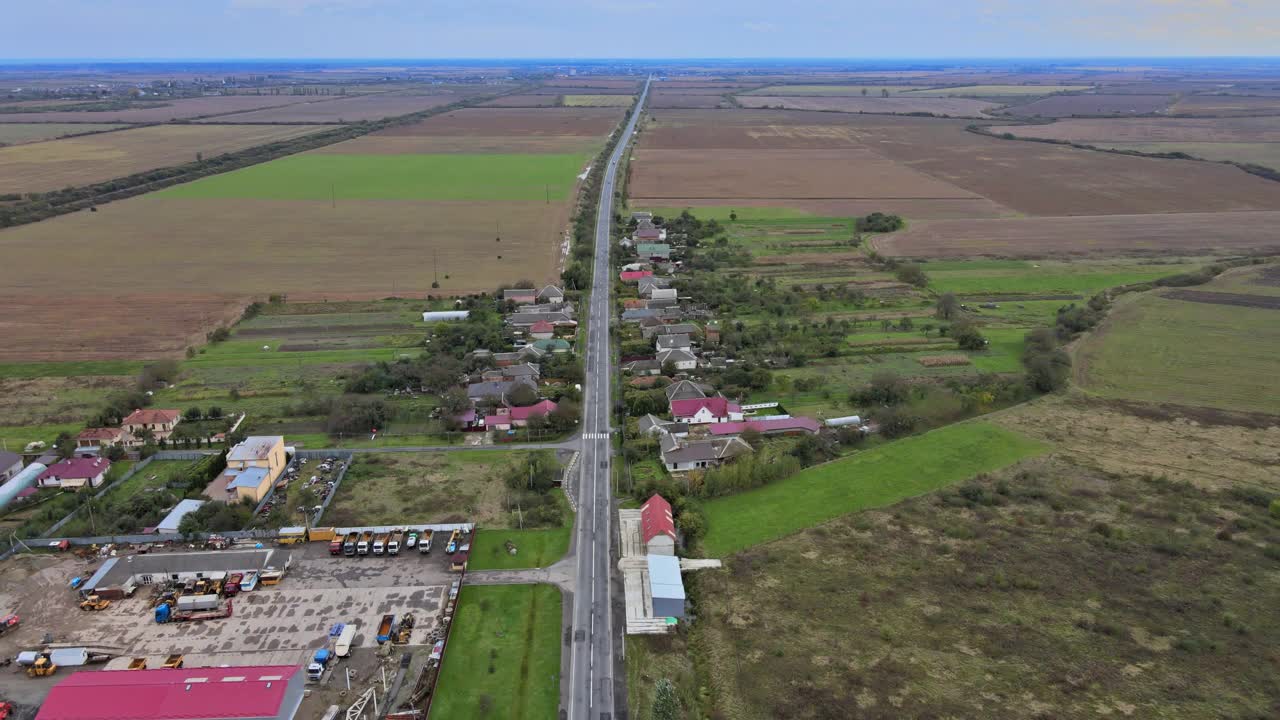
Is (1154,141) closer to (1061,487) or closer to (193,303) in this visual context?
(1061,487)

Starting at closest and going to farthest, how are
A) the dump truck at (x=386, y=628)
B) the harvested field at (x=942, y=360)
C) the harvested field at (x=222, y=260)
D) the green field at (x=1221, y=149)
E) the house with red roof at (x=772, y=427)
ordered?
the dump truck at (x=386, y=628), the house with red roof at (x=772, y=427), the harvested field at (x=942, y=360), the harvested field at (x=222, y=260), the green field at (x=1221, y=149)

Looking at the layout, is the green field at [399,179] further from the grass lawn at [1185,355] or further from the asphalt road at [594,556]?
the grass lawn at [1185,355]

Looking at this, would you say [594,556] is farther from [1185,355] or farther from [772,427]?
[1185,355]

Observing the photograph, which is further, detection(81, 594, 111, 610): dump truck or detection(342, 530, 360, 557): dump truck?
detection(342, 530, 360, 557): dump truck

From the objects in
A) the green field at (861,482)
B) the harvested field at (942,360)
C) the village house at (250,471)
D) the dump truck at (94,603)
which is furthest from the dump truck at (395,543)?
the harvested field at (942,360)

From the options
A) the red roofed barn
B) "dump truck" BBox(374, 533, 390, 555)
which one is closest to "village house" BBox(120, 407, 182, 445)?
"dump truck" BBox(374, 533, 390, 555)

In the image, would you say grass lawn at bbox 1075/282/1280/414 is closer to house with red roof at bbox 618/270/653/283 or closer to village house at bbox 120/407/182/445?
house with red roof at bbox 618/270/653/283
